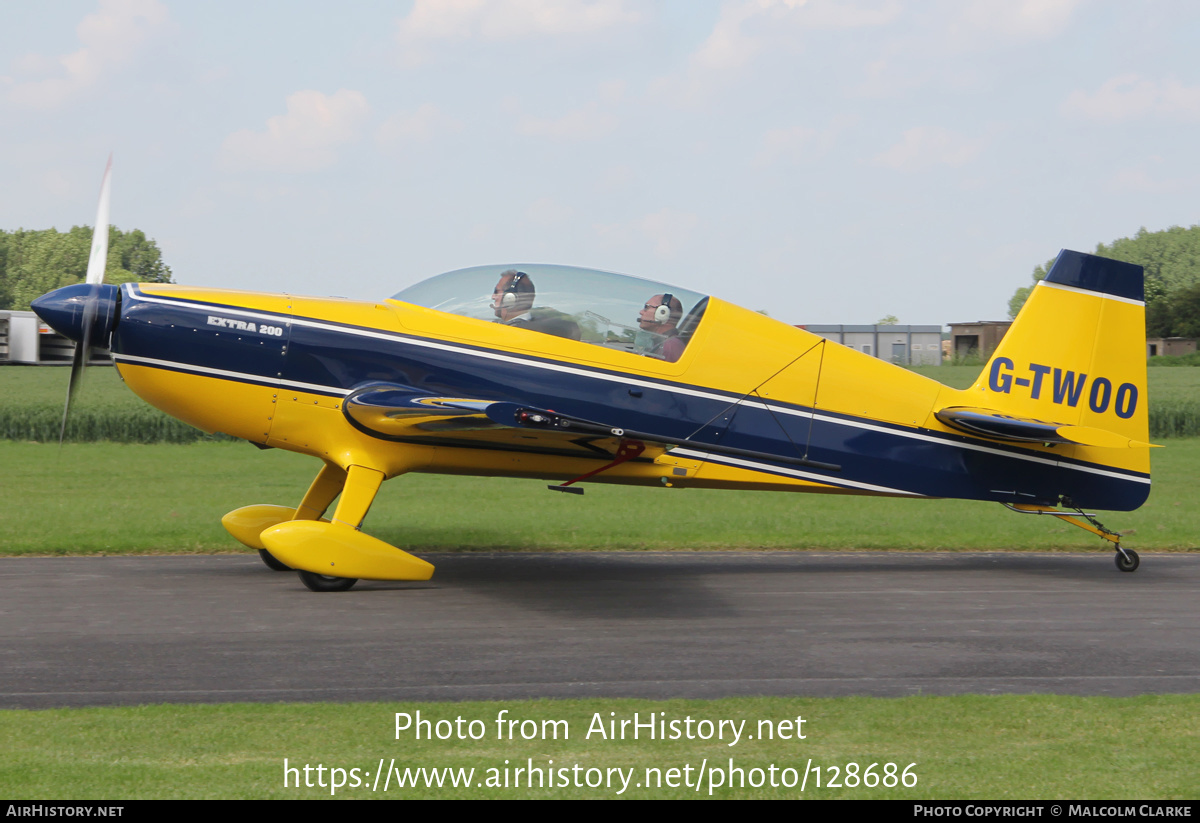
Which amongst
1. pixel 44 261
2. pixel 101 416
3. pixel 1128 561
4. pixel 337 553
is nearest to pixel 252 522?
pixel 337 553

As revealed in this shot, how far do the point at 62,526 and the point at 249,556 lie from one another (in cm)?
292

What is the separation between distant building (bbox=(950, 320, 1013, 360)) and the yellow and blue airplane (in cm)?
5772

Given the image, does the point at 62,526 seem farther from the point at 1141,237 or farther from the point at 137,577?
the point at 1141,237

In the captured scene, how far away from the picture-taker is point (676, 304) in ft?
31.4

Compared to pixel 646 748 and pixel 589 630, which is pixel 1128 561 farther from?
pixel 646 748

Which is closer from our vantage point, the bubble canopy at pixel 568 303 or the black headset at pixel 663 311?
the bubble canopy at pixel 568 303

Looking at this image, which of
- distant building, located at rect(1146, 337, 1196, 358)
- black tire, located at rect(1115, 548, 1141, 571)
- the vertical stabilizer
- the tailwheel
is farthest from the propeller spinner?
distant building, located at rect(1146, 337, 1196, 358)

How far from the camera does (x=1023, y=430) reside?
10086 mm

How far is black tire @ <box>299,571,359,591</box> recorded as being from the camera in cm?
880

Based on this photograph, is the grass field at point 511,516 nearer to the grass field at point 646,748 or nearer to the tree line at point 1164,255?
the grass field at point 646,748

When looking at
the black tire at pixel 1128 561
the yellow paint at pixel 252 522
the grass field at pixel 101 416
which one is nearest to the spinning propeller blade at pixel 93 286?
the yellow paint at pixel 252 522

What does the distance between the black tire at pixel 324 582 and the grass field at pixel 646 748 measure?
3.42 m

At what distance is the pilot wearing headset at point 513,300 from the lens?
30.5ft
